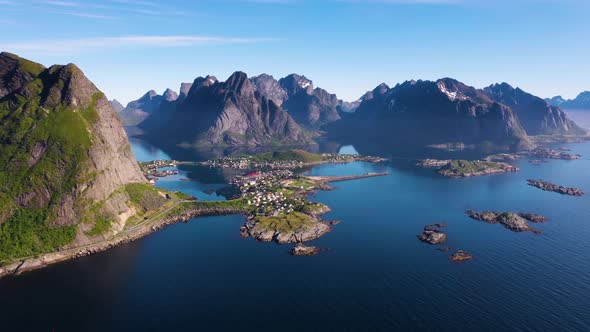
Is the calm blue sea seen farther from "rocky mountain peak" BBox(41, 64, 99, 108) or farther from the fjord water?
"rocky mountain peak" BBox(41, 64, 99, 108)

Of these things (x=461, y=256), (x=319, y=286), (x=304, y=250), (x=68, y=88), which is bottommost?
(x=319, y=286)

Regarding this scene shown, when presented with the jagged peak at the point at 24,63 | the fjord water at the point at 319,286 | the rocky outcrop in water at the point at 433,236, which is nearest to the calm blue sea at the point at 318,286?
the fjord water at the point at 319,286

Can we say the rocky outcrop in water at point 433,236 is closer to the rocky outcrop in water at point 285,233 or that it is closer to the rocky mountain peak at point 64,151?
the rocky outcrop in water at point 285,233

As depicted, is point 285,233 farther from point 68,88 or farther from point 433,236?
point 68,88

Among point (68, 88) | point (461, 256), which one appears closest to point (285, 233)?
point (461, 256)

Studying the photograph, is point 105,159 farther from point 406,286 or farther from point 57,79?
point 406,286

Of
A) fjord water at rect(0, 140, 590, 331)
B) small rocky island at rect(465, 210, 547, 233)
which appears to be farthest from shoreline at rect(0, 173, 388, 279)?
small rocky island at rect(465, 210, 547, 233)

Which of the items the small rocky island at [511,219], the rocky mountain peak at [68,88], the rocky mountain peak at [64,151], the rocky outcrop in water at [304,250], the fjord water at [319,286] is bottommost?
the fjord water at [319,286]
